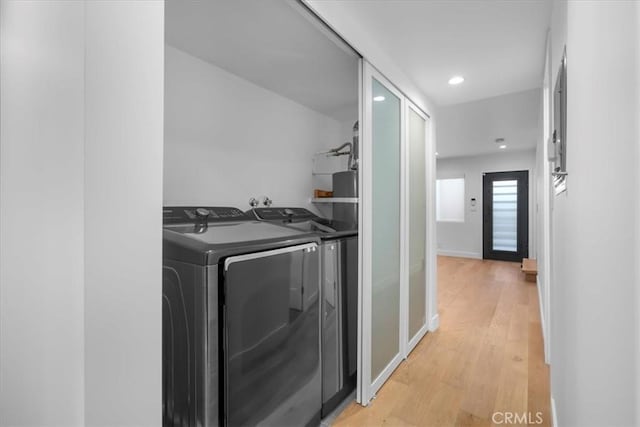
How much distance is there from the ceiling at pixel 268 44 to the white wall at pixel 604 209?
1158 millimetres

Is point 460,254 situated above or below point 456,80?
below

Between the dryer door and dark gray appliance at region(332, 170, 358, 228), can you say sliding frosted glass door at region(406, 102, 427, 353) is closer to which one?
dark gray appliance at region(332, 170, 358, 228)

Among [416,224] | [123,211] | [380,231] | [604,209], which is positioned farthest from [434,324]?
[123,211]

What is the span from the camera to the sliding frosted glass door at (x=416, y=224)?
246 cm

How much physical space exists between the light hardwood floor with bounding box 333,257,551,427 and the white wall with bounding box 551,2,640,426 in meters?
0.96

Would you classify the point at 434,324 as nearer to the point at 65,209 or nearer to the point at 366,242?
the point at 366,242

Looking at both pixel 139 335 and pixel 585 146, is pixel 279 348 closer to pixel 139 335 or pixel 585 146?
pixel 139 335

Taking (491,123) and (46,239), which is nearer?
(46,239)

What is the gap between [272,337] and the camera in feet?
4.47

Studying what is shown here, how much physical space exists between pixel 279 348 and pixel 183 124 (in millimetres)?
1534

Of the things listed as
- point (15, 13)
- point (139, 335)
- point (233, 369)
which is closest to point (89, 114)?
point (15, 13)

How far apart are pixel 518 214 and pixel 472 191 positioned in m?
1.02

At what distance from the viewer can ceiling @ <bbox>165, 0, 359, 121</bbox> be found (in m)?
1.54

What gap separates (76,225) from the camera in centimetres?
58
